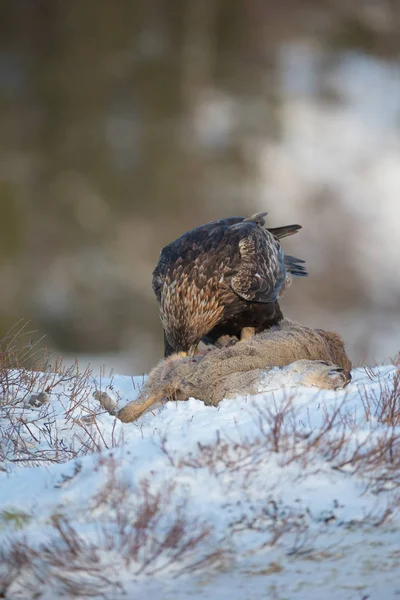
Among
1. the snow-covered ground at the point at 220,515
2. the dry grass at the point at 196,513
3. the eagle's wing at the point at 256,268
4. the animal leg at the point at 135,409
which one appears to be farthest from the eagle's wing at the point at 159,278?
the snow-covered ground at the point at 220,515

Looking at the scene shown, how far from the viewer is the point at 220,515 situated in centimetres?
339

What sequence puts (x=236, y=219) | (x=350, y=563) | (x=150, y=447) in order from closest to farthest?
(x=350, y=563), (x=150, y=447), (x=236, y=219)

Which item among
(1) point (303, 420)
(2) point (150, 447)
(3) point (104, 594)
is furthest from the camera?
(1) point (303, 420)

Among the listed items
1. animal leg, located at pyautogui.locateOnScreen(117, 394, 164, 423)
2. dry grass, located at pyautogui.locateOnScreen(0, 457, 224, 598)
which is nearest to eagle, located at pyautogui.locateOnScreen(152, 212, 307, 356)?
animal leg, located at pyautogui.locateOnScreen(117, 394, 164, 423)

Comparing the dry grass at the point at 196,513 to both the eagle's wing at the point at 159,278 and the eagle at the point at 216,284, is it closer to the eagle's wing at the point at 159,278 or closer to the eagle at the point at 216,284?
the eagle at the point at 216,284

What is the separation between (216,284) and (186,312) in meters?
0.43

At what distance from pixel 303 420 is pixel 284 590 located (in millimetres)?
1414

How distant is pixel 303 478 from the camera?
3621 millimetres

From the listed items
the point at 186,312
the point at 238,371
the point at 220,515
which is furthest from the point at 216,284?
the point at 220,515

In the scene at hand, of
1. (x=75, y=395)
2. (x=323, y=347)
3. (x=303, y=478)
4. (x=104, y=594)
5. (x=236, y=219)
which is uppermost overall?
(x=236, y=219)

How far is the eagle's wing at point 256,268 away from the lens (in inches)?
288

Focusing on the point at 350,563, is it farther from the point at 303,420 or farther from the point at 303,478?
the point at 303,420

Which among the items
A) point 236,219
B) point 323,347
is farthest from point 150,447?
point 236,219

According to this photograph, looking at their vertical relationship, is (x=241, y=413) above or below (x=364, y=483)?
above
